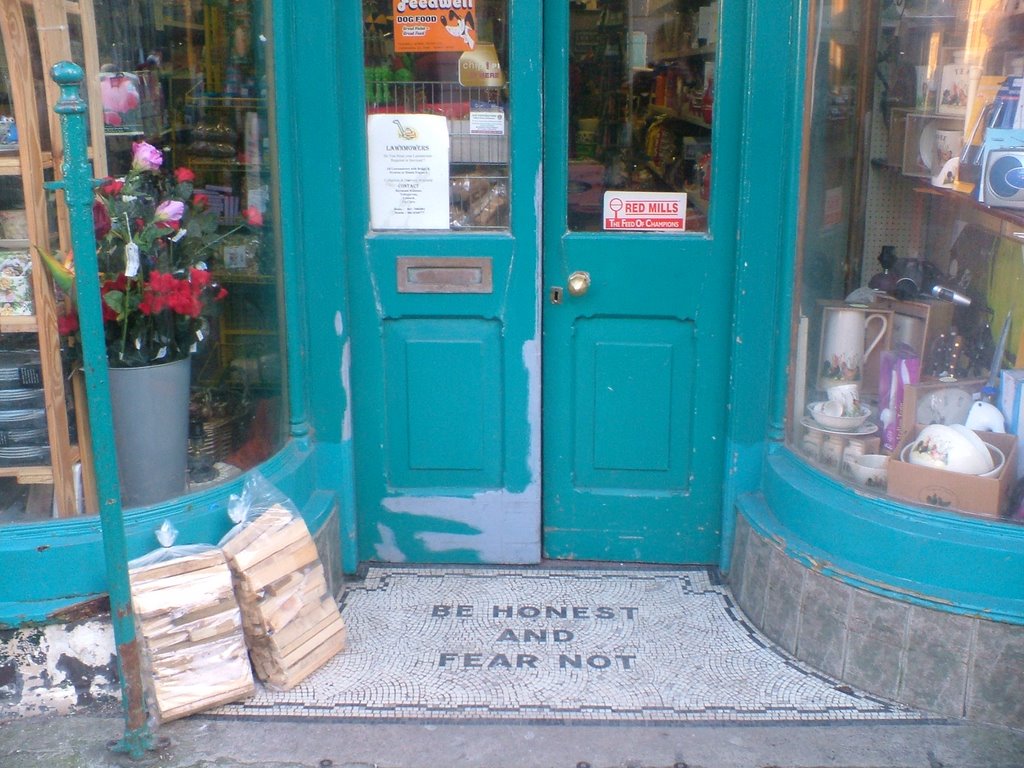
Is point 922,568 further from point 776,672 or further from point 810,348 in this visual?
point 810,348

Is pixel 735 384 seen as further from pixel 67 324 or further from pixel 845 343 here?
pixel 67 324

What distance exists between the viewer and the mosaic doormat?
321 cm

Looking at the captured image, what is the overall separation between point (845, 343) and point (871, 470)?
1.47 feet

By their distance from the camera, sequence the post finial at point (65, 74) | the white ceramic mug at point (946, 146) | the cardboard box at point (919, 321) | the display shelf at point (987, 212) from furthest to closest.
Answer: the cardboard box at point (919, 321), the white ceramic mug at point (946, 146), the display shelf at point (987, 212), the post finial at point (65, 74)

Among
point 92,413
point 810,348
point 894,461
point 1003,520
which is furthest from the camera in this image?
point 810,348

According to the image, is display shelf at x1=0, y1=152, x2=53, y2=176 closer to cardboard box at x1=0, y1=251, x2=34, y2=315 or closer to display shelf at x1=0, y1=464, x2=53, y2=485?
cardboard box at x1=0, y1=251, x2=34, y2=315

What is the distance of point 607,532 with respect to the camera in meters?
4.02

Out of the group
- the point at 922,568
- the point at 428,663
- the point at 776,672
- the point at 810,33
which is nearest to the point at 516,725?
the point at 428,663

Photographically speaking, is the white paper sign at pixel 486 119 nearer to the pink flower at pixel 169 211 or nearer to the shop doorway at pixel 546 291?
the shop doorway at pixel 546 291

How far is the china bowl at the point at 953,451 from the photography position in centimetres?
321

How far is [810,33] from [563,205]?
3.14 feet

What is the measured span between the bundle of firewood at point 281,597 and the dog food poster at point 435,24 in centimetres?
159

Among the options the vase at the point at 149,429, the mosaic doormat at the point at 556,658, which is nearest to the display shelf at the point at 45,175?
the vase at the point at 149,429


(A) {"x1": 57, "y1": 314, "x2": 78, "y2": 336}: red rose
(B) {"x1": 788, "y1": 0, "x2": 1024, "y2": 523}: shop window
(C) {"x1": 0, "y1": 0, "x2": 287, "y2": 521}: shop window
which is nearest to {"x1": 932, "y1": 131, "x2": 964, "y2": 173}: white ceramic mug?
(B) {"x1": 788, "y1": 0, "x2": 1024, "y2": 523}: shop window
